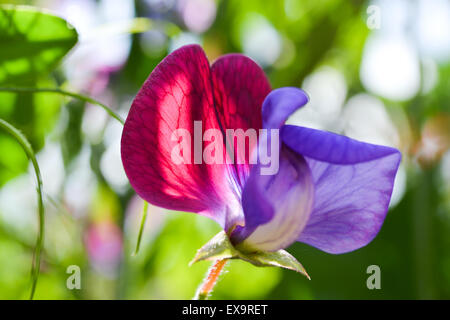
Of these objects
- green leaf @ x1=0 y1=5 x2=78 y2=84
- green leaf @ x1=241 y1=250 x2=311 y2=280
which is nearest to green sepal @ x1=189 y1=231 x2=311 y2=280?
green leaf @ x1=241 y1=250 x2=311 y2=280

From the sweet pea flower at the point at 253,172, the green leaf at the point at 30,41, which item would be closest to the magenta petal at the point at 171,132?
the sweet pea flower at the point at 253,172

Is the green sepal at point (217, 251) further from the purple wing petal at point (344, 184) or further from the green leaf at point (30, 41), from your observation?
the green leaf at point (30, 41)

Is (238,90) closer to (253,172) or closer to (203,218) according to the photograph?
(253,172)

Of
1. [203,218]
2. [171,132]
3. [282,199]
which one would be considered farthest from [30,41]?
[203,218]

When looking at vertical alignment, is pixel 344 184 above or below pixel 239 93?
below

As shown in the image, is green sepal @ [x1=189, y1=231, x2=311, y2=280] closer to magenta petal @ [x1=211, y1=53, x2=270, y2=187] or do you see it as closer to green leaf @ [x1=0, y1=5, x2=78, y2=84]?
magenta petal @ [x1=211, y1=53, x2=270, y2=187]
